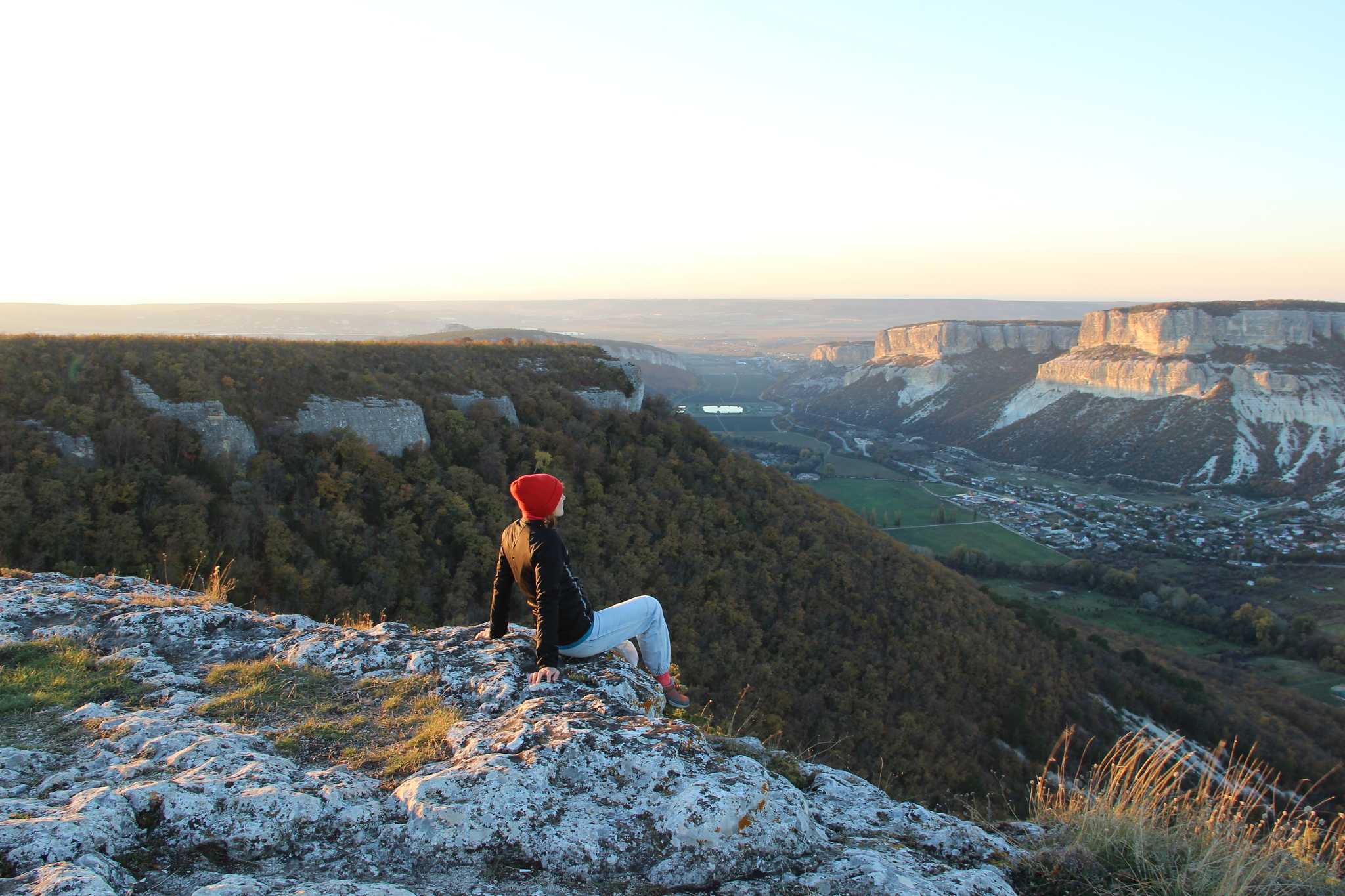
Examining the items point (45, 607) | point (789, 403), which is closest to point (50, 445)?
point (45, 607)

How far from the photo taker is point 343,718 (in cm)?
431

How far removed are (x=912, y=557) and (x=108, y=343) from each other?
26.1 meters

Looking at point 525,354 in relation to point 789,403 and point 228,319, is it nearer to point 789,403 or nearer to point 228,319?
point 228,319

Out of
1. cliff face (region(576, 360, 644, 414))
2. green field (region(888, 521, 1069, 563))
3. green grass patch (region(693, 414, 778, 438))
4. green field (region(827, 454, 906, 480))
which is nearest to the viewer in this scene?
cliff face (region(576, 360, 644, 414))

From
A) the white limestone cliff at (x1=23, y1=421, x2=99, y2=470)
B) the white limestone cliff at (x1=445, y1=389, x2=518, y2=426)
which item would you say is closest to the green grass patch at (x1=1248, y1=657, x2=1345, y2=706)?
the white limestone cliff at (x1=445, y1=389, x2=518, y2=426)

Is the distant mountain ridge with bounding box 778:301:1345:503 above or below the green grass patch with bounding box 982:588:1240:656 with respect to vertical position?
above

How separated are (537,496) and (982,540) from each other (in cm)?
6107

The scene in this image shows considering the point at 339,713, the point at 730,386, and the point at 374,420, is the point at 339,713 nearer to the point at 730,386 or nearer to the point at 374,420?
the point at 374,420

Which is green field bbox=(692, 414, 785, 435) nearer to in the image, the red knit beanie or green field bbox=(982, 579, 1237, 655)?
green field bbox=(982, 579, 1237, 655)

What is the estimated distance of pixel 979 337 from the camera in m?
134

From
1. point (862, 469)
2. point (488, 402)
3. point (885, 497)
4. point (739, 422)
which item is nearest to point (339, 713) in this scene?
point (488, 402)

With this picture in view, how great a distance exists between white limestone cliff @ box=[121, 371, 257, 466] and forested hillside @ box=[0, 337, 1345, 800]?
0.26 metres

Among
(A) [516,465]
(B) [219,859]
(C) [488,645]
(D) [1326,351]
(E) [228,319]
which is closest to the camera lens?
(B) [219,859]

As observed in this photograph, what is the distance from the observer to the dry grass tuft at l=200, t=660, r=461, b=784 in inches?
149
